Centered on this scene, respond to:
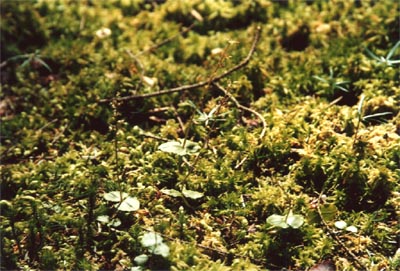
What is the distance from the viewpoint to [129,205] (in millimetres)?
2258

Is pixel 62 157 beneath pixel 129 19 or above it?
beneath

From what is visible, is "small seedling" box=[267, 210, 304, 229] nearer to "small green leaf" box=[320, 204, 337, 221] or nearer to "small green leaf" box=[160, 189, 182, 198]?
"small green leaf" box=[320, 204, 337, 221]

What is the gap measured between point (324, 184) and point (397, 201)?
35cm

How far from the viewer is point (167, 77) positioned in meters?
3.22

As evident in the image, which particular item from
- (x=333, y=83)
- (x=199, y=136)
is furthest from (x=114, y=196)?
(x=333, y=83)

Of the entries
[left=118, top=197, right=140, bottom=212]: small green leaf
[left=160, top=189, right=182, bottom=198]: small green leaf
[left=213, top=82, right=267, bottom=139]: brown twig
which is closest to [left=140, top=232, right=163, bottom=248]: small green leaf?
[left=118, top=197, right=140, bottom=212]: small green leaf

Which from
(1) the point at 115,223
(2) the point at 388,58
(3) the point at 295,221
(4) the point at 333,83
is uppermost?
(2) the point at 388,58

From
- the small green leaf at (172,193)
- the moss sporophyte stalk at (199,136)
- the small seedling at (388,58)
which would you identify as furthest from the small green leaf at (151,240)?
the small seedling at (388,58)

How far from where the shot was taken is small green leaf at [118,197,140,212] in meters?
2.24

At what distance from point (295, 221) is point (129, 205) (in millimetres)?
771

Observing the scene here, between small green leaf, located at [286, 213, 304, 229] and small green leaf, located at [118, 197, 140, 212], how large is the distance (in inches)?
27.5

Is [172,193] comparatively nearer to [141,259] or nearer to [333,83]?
[141,259]

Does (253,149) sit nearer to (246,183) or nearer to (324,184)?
(246,183)

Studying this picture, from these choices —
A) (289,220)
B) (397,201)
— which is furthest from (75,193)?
(397,201)
